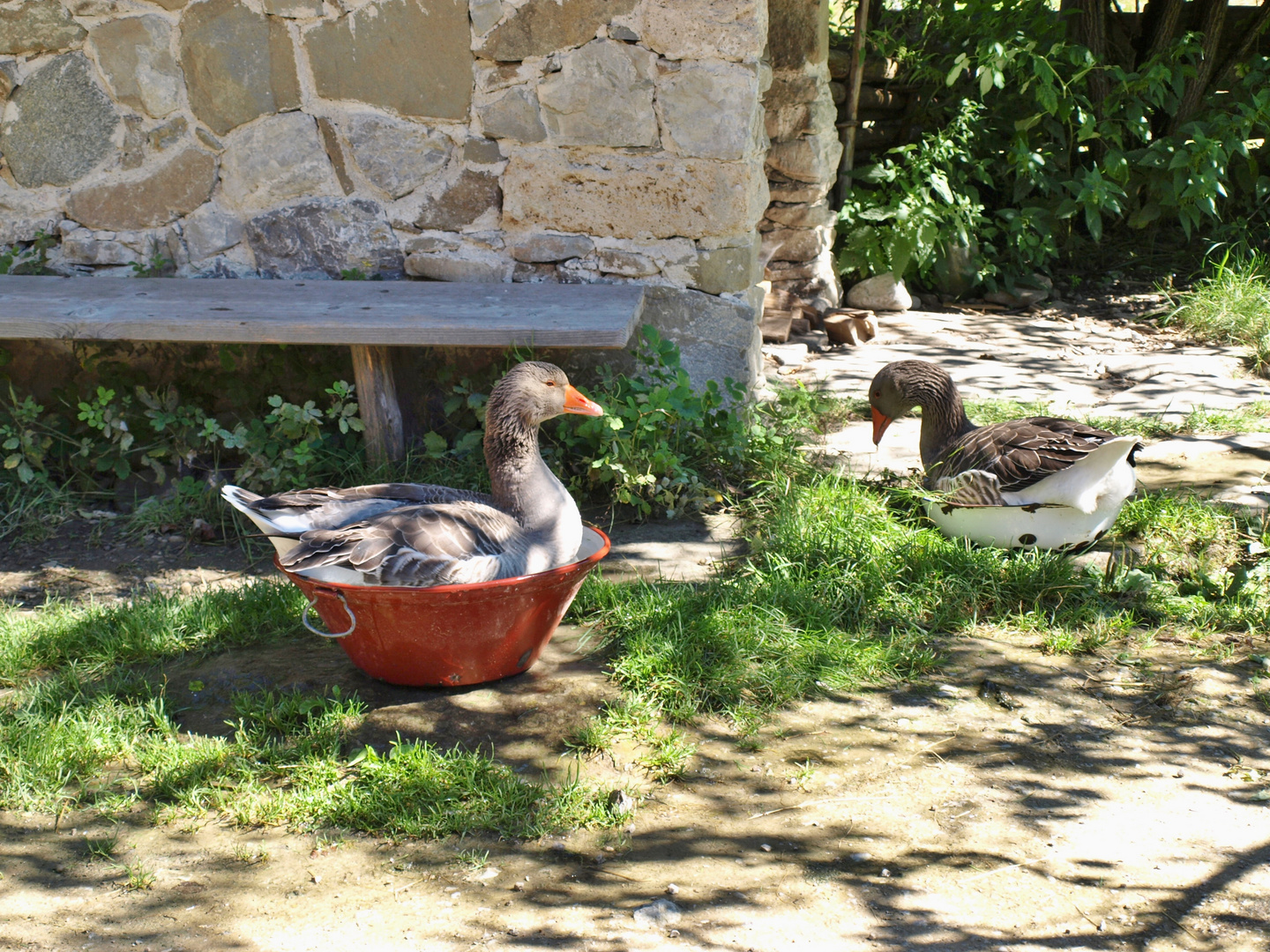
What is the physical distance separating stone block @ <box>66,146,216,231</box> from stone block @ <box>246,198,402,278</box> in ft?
0.96

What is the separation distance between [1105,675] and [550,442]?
2.29 meters

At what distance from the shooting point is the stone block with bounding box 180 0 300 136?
4.39 m

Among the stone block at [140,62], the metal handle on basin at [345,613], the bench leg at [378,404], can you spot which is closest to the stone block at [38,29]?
the stone block at [140,62]

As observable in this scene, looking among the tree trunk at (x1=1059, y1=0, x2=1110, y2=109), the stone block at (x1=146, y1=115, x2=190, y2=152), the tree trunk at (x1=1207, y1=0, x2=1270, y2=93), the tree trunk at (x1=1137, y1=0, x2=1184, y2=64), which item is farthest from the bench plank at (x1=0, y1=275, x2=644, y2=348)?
the tree trunk at (x1=1207, y1=0, x2=1270, y2=93)

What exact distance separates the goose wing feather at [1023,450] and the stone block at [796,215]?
3.09m

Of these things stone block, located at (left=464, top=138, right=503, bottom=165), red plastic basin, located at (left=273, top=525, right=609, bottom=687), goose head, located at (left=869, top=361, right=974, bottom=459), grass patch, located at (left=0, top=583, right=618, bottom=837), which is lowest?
grass patch, located at (left=0, top=583, right=618, bottom=837)

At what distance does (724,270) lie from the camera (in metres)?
4.41

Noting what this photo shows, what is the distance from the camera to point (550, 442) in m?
4.39

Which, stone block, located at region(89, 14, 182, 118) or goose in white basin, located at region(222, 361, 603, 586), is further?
stone block, located at region(89, 14, 182, 118)

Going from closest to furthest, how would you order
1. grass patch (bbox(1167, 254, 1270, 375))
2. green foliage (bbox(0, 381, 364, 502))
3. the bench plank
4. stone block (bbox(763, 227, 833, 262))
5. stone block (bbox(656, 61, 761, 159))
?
1. the bench plank
2. stone block (bbox(656, 61, 761, 159))
3. green foliage (bbox(0, 381, 364, 502))
4. grass patch (bbox(1167, 254, 1270, 375))
5. stone block (bbox(763, 227, 833, 262))

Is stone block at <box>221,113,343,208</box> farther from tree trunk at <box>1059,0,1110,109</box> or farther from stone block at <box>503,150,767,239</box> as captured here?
tree trunk at <box>1059,0,1110,109</box>

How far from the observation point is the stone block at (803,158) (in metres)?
6.29

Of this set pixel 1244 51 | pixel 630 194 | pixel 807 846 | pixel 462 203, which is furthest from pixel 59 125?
pixel 1244 51

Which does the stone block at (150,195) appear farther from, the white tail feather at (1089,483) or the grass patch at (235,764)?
the white tail feather at (1089,483)
